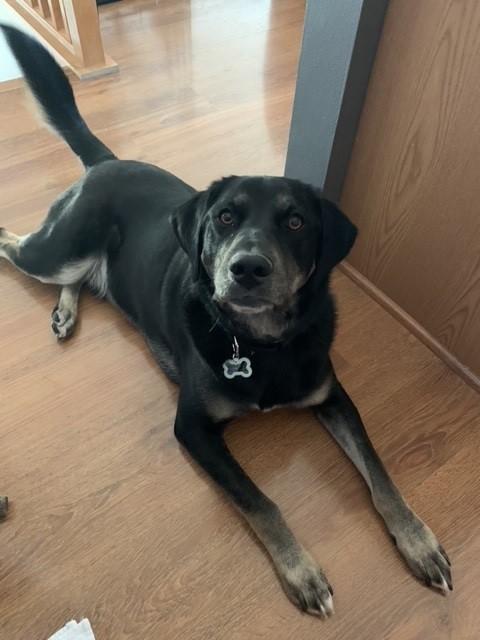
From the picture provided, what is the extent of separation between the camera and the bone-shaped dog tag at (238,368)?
1526 millimetres

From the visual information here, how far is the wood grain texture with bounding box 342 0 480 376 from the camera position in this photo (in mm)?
1564

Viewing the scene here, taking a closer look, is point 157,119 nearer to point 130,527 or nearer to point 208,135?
point 208,135

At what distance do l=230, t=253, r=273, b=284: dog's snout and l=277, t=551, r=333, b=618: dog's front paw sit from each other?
75 cm

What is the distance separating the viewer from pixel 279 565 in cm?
141

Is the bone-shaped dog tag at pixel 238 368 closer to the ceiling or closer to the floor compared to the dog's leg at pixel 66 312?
closer to the ceiling

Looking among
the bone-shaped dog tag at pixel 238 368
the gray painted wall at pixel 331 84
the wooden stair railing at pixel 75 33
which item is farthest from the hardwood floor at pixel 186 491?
the wooden stair railing at pixel 75 33

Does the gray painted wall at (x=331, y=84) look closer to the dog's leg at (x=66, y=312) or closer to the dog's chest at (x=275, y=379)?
the dog's chest at (x=275, y=379)

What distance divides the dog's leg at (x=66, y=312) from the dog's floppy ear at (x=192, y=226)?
2.33ft

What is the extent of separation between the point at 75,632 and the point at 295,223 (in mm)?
1179

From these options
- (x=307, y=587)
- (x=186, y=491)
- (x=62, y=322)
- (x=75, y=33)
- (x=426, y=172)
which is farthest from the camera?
(x=75, y=33)

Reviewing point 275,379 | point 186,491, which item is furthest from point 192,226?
point 186,491

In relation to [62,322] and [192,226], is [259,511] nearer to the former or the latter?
[192,226]

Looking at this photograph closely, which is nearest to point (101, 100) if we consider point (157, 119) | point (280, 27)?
point (157, 119)

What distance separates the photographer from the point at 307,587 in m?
1.38
